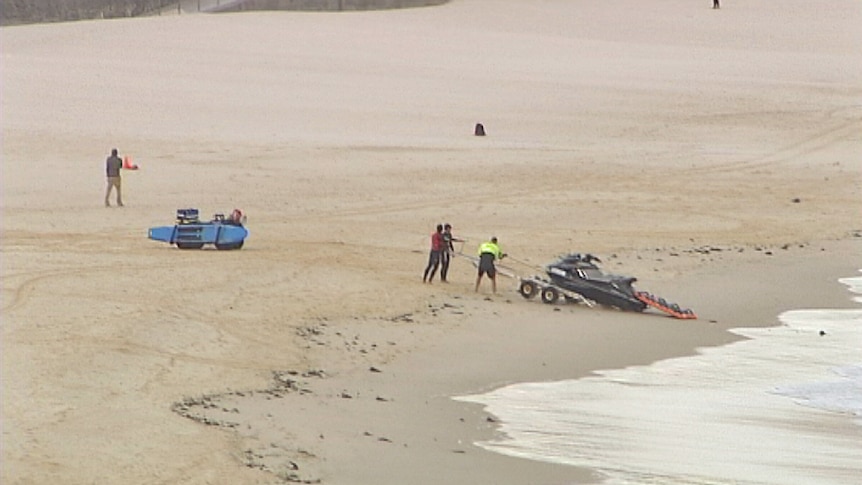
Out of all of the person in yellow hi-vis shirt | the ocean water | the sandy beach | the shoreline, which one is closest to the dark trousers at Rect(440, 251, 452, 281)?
the sandy beach

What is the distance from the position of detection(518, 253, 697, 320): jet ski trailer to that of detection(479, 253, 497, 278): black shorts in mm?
368

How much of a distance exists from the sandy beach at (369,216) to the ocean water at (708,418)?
432mm

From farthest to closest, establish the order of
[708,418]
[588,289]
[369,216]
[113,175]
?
[369,216]
[113,175]
[588,289]
[708,418]

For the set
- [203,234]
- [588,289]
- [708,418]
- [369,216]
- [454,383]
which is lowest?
Answer: [708,418]

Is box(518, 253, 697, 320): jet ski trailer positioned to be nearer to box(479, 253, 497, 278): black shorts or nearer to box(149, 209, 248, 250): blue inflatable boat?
box(479, 253, 497, 278): black shorts

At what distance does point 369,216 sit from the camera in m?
25.6

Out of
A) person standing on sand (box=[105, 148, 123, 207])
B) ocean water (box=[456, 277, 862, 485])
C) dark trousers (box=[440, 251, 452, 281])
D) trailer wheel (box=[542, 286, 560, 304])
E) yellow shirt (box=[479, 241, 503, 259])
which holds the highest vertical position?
person standing on sand (box=[105, 148, 123, 207])

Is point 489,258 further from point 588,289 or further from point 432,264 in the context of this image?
point 588,289

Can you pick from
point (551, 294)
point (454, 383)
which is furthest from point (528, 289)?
point (454, 383)

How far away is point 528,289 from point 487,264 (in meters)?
0.54

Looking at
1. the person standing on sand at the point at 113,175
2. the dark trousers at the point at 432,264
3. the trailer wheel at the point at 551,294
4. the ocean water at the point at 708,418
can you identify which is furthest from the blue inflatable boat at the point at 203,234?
the ocean water at the point at 708,418

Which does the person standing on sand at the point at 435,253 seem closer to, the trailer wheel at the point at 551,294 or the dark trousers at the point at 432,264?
the dark trousers at the point at 432,264

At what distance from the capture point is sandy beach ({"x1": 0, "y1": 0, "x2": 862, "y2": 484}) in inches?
512

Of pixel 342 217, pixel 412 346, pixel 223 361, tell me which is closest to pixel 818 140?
pixel 342 217
